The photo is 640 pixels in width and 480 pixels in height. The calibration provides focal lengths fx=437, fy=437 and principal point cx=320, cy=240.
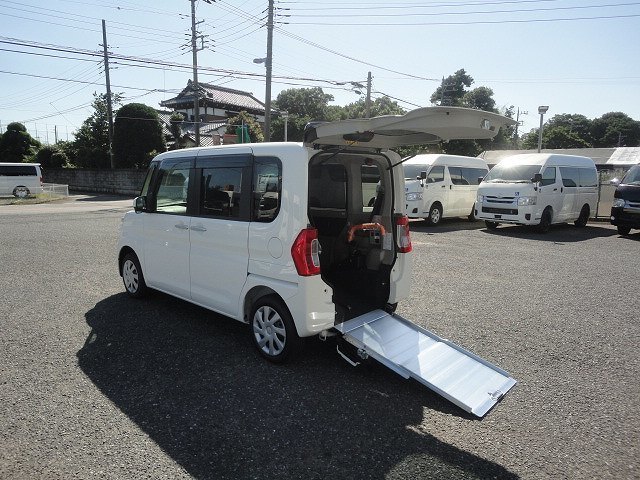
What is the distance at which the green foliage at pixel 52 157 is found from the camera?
118 feet

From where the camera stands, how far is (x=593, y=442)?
279cm

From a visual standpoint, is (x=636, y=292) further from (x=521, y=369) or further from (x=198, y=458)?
(x=198, y=458)

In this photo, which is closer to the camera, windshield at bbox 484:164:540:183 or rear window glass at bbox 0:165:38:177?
windshield at bbox 484:164:540:183

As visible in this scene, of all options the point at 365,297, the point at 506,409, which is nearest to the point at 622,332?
the point at 506,409

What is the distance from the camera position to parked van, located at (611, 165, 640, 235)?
445 inches

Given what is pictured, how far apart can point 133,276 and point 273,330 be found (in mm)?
2617

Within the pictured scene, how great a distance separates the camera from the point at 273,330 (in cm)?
374

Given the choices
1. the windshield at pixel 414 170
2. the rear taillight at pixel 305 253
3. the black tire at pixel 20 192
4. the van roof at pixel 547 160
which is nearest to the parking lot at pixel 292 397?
the rear taillight at pixel 305 253

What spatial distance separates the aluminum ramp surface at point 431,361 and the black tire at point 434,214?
392 inches

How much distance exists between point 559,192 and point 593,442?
36.7ft

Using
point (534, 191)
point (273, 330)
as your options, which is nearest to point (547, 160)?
point (534, 191)

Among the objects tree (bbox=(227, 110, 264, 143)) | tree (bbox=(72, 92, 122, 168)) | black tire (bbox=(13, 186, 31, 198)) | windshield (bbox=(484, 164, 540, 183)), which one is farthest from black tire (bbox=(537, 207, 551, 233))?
tree (bbox=(72, 92, 122, 168))

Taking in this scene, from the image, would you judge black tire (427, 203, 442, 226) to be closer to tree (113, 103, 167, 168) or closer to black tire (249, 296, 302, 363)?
black tire (249, 296, 302, 363)

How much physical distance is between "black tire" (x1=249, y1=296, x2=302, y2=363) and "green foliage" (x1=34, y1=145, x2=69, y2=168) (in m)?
38.7
